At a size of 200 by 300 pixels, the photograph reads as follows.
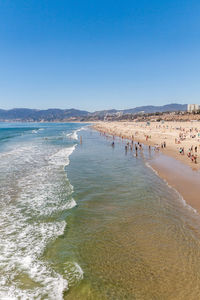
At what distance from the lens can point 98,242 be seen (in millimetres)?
8344

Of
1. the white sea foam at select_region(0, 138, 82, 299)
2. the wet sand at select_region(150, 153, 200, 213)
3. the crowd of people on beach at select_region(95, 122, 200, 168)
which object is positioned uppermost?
the crowd of people on beach at select_region(95, 122, 200, 168)

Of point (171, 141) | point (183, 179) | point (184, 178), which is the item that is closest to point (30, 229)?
point (183, 179)

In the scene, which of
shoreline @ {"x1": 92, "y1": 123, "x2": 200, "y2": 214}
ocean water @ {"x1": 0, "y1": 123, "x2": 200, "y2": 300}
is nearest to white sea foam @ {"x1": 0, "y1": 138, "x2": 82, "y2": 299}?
ocean water @ {"x1": 0, "y1": 123, "x2": 200, "y2": 300}

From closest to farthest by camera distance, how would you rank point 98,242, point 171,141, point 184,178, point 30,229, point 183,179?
point 98,242 → point 30,229 → point 183,179 → point 184,178 → point 171,141

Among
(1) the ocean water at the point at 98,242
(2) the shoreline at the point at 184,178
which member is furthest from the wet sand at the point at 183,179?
(1) the ocean water at the point at 98,242

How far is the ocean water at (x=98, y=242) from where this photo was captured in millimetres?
6117

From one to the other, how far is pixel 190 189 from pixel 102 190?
6.32 m

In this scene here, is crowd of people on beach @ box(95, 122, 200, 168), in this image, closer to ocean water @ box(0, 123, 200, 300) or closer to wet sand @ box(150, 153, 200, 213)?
wet sand @ box(150, 153, 200, 213)

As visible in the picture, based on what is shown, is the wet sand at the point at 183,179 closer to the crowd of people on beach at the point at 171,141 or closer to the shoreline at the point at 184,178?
the shoreline at the point at 184,178

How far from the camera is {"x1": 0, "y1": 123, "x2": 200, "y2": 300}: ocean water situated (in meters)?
6.12

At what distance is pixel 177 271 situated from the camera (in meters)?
6.63

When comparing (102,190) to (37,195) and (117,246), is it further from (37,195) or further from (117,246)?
(117,246)

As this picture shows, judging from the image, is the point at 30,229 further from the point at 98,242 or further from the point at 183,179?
the point at 183,179

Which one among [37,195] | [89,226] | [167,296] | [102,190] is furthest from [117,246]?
[37,195]
